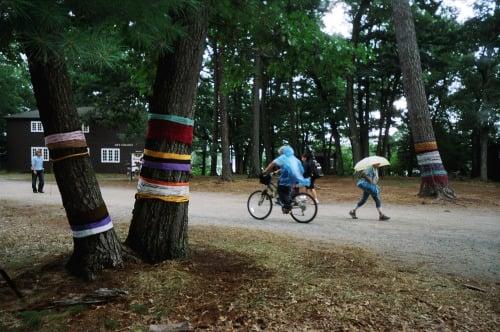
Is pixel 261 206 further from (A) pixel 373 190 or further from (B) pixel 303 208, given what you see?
(A) pixel 373 190

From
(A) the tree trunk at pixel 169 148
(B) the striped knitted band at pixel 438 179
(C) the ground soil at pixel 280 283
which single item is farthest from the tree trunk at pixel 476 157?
(A) the tree trunk at pixel 169 148

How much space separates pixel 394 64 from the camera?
25.4 metres

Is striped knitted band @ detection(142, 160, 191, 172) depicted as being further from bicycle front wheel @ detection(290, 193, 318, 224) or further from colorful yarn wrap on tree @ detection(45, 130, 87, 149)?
bicycle front wheel @ detection(290, 193, 318, 224)

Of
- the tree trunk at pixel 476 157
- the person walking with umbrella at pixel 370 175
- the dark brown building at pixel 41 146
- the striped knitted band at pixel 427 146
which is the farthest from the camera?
the dark brown building at pixel 41 146

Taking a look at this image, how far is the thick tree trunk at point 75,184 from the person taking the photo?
4250 mm

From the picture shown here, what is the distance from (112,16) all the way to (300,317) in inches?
110

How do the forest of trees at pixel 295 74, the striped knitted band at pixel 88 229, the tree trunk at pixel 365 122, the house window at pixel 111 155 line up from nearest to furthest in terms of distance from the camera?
the forest of trees at pixel 295 74
the striped knitted band at pixel 88 229
the tree trunk at pixel 365 122
the house window at pixel 111 155

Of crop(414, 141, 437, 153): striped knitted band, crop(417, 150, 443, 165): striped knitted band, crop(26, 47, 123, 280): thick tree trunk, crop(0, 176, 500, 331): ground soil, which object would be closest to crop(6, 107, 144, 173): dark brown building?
crop(414, 141, 437, 153): striped knitted band

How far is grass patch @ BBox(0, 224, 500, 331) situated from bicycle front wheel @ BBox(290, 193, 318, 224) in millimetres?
4080

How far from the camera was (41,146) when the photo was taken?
44000mm

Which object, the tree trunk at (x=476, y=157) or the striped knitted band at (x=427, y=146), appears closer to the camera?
the striped knitted band at (x=427, y=146)

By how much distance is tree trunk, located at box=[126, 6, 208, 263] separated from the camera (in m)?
4.80

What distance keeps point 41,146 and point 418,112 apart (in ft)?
133

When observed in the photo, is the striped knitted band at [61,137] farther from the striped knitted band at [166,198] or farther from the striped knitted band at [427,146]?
the striped knitted band at [427,146]
